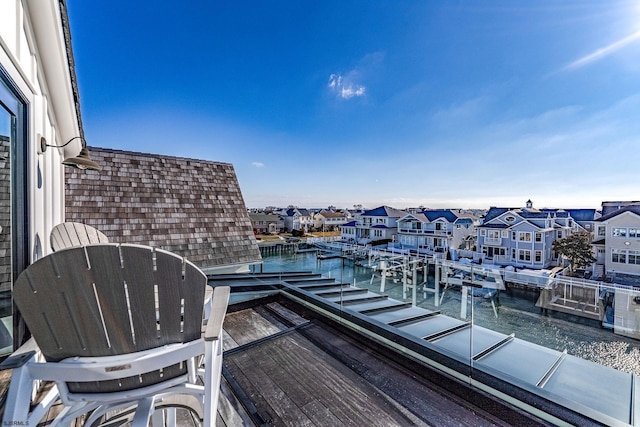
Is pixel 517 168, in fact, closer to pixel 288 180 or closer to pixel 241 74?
pixel 288 180

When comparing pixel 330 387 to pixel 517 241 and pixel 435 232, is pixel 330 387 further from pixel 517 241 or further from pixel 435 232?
pixel 435 232

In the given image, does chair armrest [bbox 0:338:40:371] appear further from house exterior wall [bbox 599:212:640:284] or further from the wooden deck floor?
house exterior wall [bbox 599:212:640:284]

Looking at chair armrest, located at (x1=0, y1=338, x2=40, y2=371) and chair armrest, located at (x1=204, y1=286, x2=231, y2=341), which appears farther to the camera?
chair armrest, located at (x1=204, y1=286, x2=231, y2=341)

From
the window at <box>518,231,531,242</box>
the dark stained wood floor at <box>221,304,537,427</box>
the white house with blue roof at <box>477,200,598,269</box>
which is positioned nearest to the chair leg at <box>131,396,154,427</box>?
the dark stained wood floor at <box>221,304,537,427</box>

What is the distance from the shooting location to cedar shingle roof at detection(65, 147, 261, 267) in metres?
5.61

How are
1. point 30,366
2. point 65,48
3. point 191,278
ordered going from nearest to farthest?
point 30,366, point 191,278, point 65,48

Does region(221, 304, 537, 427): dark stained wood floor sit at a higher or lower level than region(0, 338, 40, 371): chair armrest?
lower

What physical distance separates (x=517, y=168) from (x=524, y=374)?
2286 centimetres

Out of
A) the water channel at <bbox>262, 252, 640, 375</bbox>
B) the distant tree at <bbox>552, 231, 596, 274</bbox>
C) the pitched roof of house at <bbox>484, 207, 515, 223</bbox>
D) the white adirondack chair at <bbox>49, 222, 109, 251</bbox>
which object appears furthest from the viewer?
the pitched roof of house at <bbox>484, 207, 515, 223</bbox>

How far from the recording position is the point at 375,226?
28.6 metres

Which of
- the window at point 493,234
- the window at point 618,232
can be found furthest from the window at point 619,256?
the window at point 493,234

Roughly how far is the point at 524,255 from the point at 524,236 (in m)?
1.43

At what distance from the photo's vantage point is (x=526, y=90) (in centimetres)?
1220

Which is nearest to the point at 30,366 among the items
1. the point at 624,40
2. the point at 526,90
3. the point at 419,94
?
the point at 624,40
